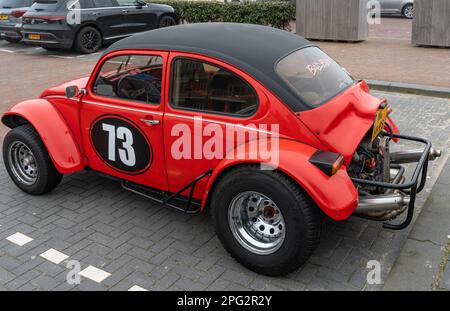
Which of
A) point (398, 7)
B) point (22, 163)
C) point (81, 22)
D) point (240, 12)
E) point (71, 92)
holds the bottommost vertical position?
point (22, 163)

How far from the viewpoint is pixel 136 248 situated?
12.9ft

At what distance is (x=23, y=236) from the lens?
416 cm

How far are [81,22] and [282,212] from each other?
1108 cm

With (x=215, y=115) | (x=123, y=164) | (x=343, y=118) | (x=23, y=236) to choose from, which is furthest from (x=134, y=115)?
(x=343, y=118)

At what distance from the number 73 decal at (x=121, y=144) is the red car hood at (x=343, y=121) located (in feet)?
4.82

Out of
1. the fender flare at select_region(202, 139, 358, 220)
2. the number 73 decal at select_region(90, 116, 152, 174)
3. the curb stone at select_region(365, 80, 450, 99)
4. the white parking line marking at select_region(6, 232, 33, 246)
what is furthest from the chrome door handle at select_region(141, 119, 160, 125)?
the curb stone at select_region(365, 80, 450, 99)

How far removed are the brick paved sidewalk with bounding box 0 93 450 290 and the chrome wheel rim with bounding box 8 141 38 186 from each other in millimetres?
200

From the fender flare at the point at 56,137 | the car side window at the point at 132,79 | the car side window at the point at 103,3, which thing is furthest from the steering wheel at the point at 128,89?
the car side window at the point at 103,3

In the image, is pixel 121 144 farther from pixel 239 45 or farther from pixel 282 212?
pixel 282 212

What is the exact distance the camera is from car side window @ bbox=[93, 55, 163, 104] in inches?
158

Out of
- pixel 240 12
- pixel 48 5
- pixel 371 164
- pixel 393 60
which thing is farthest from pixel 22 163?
pixel 240 12

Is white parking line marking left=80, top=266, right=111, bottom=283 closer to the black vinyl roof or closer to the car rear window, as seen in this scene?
the black vinyl roof

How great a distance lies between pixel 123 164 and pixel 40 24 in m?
10.0

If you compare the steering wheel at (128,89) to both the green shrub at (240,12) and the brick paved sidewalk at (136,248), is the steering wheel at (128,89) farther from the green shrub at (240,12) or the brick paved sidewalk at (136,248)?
the green shrub at (240,12)
